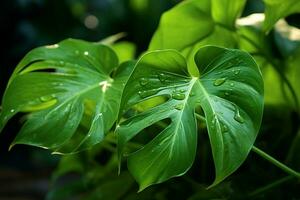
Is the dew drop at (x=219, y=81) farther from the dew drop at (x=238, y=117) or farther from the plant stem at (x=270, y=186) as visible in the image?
the plant stem at (x=270, y=186)

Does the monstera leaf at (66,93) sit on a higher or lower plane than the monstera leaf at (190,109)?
lower

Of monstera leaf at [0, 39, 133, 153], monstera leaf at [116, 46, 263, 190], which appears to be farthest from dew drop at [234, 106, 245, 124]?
monstera leaf at [0, 39, 133, 153]

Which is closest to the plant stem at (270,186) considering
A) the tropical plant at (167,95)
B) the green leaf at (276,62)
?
the tropical plant at (167,95)

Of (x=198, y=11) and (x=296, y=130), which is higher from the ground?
(x=198, y=11)

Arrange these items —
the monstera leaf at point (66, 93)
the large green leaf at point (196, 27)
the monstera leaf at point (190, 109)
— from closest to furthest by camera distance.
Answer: the monstera leaf at point (190, 109), the monstera leaf at point (66, 93), the large green leaf at point (196, 27)

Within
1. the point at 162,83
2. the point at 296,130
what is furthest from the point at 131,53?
the point at 162,83

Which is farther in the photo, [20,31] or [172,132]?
[20,31]

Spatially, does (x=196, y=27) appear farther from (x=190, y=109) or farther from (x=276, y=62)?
(x=190, y=109)

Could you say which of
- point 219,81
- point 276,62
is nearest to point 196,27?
point 276,62

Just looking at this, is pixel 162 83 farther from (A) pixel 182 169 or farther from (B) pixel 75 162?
(B) pixel 75 162
